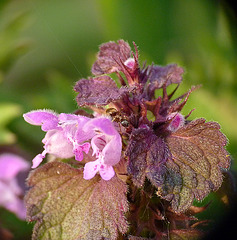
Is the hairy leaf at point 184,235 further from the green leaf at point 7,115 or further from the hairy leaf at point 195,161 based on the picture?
the green leaf at point 7,115

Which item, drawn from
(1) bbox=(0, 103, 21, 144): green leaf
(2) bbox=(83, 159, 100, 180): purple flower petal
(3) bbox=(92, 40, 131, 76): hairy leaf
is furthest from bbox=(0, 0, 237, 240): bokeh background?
(2) bbox=(83, 159, 100, 180): purple flower petal

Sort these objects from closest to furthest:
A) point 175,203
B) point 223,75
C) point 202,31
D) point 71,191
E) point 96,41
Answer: point 175,203
point 71,191
point 223,75
point 202,31
point 96,41

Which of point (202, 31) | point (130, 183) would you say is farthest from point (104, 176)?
point (202, 31)

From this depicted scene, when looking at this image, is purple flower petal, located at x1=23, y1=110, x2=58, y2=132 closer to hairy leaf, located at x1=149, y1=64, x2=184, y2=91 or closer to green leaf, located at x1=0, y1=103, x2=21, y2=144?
hairy leaf, located at x1=149, y1=64, x2=184, y2=91

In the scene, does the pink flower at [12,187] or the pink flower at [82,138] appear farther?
the pink flower at [12,187]

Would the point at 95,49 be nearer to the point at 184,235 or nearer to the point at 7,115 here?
the point at 7,115

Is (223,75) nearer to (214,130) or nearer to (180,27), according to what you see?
(180,27)

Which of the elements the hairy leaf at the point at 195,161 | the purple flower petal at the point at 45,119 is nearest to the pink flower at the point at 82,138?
the purple flower petal at the point at 45,119
